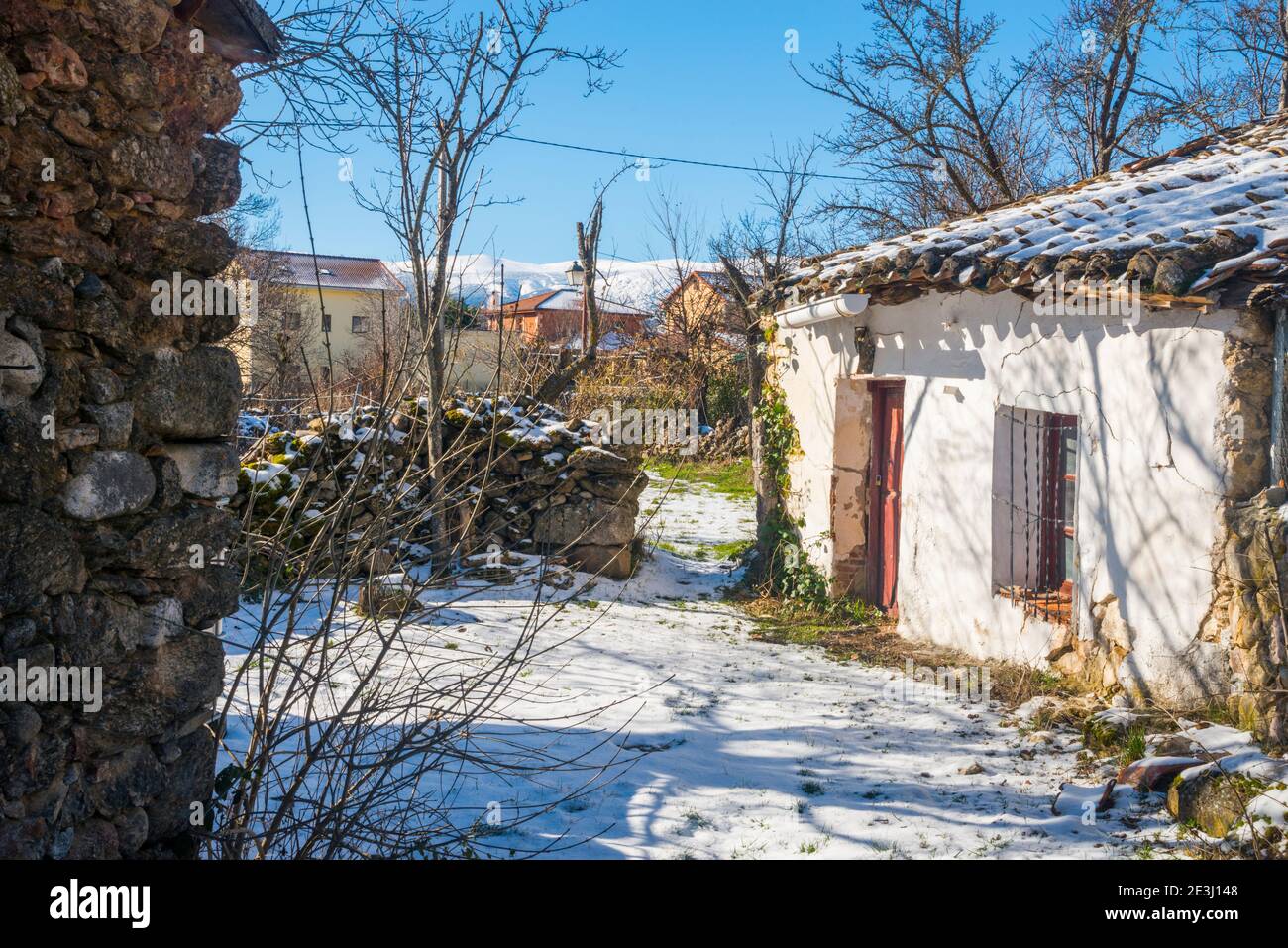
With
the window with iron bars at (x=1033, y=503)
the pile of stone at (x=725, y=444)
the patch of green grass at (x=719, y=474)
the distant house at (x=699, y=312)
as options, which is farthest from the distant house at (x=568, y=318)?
the window with iron bars at (x=1033, y=503)

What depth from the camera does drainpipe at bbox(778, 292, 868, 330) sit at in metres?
7.31

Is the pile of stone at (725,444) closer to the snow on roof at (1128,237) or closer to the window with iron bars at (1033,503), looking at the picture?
the snow on roof at (1128,237)

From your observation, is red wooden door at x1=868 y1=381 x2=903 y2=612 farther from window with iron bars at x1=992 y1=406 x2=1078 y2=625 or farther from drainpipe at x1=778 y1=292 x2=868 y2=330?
window with iron bars at x1=992 y1=406 x2=1078 y2=625

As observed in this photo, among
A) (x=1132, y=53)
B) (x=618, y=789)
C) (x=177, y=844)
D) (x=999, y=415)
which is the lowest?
(x=618, y=789)

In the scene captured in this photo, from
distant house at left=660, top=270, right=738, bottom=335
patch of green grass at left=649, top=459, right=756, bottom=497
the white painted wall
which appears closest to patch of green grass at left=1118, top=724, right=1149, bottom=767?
the white painted wall

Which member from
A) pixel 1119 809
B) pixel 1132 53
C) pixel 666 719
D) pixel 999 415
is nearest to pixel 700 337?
pixel 1132 53

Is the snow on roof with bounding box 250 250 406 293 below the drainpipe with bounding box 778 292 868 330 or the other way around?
the other way around

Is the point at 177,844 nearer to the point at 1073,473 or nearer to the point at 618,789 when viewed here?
the point at 618,789

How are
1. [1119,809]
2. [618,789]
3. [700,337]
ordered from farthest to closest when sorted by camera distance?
[700,337], [618,789], [1119,809]

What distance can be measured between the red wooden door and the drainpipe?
2.55 feet

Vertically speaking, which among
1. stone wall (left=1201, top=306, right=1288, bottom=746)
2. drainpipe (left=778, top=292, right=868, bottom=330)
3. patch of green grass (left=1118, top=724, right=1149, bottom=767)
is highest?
drainpipe (left=778, top=292, right=868, bottom=330)

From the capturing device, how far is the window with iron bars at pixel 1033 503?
654 cm
